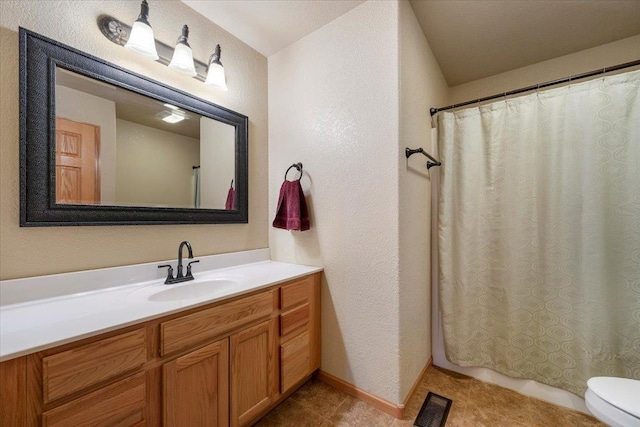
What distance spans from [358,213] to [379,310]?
586mm

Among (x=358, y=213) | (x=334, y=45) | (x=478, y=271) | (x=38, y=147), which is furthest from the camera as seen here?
(x=478, y=271)

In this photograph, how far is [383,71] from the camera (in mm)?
1459

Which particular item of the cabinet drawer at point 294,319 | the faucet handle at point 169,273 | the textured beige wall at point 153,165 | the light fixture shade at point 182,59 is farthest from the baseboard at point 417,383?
the light fixture shade at point 182,59

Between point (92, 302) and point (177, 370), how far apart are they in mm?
457

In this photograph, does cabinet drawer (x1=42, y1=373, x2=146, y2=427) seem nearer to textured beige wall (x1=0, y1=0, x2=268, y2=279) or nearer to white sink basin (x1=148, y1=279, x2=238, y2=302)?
white sink basin (x1=148, y1=279, x2=238, y2=302)

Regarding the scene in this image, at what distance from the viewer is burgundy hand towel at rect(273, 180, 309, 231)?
1.69 meters

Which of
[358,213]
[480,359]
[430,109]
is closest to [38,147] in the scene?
[358,213]

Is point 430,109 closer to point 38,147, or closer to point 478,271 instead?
point 478,271

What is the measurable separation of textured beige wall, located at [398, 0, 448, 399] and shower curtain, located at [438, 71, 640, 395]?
154 millimetres

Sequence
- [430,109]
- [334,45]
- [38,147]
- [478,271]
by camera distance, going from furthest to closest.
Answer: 1. [430,109]
2. [478,271]
3. [334,45]
4. [38,147]

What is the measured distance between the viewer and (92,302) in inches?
41.0

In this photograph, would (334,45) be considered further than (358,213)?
Yes

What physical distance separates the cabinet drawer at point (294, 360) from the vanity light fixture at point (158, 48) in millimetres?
1623

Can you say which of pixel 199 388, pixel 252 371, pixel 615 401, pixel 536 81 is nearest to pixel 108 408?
pixel 199 388
